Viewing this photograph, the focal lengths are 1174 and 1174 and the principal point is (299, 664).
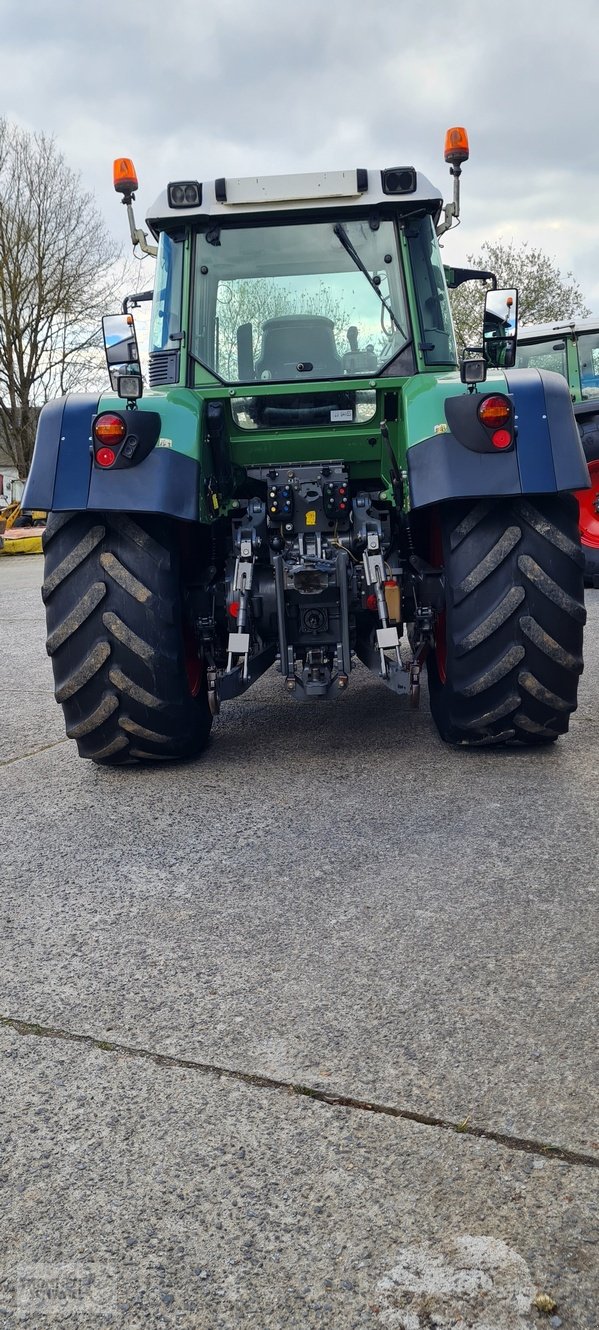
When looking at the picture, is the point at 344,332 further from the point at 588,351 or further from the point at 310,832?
the point at 588,351

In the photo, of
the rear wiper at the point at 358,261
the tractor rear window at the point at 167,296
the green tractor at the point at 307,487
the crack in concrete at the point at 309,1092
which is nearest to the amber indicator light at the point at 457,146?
the green tractor at the point at 307,487

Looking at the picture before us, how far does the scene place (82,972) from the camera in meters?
2.86

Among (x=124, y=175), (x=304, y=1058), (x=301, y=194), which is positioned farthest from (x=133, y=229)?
(x=304, y=1058)

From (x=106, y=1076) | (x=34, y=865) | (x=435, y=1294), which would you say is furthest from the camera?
(x=34, y=865)

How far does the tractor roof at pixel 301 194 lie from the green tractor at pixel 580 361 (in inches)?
Result: 244

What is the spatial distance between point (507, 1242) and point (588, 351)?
10.9 meters

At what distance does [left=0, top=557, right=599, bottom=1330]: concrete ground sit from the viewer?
70.6 inches

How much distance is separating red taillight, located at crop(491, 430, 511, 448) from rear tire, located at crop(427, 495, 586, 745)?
26 centimetres

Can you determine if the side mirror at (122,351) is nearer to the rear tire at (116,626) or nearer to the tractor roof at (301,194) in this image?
the rear tire at (116,626)

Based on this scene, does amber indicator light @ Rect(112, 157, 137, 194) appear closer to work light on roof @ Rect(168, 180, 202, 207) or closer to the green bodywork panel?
work light on roof @ Rect(168, 180, 202, 207)

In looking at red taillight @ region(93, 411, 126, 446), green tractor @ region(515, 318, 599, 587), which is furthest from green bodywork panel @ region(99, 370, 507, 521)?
green tractor @ region(515, 318, 599, 587)

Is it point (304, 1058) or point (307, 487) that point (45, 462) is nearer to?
point (307, 487)

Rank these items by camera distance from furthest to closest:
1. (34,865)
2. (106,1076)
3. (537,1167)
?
(34,865), (106,1076), (537,1167)

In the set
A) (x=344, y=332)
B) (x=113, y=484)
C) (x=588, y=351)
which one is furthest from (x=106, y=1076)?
(x=588, y=351)
